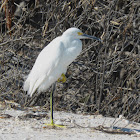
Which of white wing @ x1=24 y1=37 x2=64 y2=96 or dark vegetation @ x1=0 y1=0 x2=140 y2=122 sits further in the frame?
dark vegetation @ x1=0 y1=0 x2=140 y2=122

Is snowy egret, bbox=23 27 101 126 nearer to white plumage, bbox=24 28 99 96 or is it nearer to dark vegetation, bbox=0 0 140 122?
white plumage, bbox=24 28 99 96

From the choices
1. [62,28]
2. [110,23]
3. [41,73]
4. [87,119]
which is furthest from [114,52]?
[41,73]

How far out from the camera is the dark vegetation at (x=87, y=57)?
690 cm

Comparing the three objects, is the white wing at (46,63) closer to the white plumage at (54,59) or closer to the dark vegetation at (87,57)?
the white plumage at (54,59)

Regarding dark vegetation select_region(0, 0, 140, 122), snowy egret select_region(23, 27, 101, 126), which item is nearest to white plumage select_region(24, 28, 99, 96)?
snowy egret select_region(23, 27, 101, 126)

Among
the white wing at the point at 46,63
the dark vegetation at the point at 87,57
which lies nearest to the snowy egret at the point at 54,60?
the white wing at the point at 46,63

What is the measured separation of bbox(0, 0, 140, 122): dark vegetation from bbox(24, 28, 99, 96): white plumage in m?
1.42

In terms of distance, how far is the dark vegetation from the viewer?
6.90 metres

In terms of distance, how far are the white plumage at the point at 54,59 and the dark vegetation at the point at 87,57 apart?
1.42 meters

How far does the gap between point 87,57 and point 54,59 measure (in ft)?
7.57

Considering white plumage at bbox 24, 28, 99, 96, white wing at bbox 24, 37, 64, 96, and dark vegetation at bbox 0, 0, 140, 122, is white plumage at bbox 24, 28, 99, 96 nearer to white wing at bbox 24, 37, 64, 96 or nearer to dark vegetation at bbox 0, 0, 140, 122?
white wing at bbox 24, 37, 64, 96

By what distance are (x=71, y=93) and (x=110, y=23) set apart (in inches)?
68.7

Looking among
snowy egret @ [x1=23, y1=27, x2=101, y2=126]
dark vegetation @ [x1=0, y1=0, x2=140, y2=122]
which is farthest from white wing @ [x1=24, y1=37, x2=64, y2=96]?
dark vegetation @ [x1=0, y1=0, x2=140, y2=122]

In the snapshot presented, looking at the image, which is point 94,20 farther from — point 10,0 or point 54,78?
point 54,78
